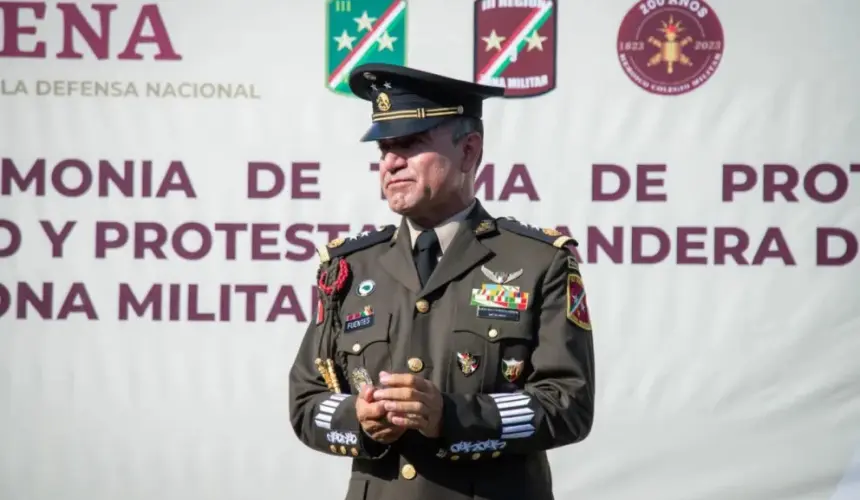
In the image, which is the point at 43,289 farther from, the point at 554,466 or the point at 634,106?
the point at 634,106

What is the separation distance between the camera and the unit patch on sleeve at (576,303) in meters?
1.93

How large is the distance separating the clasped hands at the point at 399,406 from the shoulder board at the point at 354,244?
1.35 ft

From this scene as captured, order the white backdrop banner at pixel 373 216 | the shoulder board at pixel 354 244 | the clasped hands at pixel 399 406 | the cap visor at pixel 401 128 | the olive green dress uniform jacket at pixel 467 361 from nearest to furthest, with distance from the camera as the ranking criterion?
the clasped hands at pixel 399 406
the olive green dress uniform jacket at pixel 467 361
the cap visor at pixel 401 128
the shoulder board at pixel 354 244
the white backdrop banner at pixel 373 216

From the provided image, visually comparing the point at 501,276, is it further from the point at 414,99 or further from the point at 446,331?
the point at 414,99

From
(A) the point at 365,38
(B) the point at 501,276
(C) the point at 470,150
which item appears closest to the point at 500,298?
(B) the point at 501,276

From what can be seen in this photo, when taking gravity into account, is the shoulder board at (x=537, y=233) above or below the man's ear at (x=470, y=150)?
below

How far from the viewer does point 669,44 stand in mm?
3443

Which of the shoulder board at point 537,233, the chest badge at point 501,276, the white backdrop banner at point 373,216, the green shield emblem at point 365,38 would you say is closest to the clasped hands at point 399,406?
the chest badge at point 501,276

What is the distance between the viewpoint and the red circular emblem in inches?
135

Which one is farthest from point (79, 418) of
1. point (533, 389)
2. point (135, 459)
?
point (533, 389)

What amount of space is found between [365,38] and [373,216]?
0.54 m

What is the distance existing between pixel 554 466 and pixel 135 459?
4.15 ft

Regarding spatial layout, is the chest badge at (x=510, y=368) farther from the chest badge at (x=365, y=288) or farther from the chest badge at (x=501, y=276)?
the chest badge at (x=365, y=288)

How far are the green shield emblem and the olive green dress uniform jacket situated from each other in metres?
1.50
